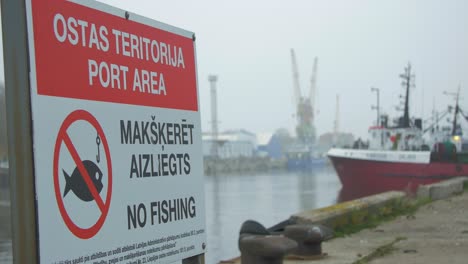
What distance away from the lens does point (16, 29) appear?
204 centimetres

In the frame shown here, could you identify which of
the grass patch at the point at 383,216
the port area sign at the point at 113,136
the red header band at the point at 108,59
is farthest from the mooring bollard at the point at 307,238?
the red header band at the point at 108,59

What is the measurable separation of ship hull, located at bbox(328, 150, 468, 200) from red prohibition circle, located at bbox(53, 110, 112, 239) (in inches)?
1385

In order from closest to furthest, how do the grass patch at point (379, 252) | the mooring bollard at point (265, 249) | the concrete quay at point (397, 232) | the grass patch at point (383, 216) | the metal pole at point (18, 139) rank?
the metal pole at point (18, 139)
the mooring bollard at point (265, 249)
the grass patch at point (379, 252)
the concrete quay at point (397, 232)
the grass patch at point (383, 216)

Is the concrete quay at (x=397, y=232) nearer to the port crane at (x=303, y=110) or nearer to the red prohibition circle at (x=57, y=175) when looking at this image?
the red prohibition circle at (x=57, y=175)

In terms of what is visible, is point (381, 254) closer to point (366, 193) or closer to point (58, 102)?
point (58, 102)

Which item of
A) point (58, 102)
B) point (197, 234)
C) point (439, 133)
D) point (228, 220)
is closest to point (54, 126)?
point (58, 102)

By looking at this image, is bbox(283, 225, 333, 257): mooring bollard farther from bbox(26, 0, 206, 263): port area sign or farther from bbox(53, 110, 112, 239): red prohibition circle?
bbox(53, 110, 112, 239): red prohibition circle

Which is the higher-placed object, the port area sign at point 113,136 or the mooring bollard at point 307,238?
the port area sign at point 113,136

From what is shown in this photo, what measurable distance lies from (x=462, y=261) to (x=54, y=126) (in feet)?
17.1

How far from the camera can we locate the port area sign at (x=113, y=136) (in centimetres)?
211

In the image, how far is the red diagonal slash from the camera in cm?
217

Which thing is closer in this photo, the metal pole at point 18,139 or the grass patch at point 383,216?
the metal pole at point 18,139

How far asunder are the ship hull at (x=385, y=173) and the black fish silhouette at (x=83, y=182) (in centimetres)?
3524

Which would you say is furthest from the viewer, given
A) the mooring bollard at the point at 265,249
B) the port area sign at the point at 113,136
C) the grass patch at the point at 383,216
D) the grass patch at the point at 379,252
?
the grass patch at the point at 383,216
